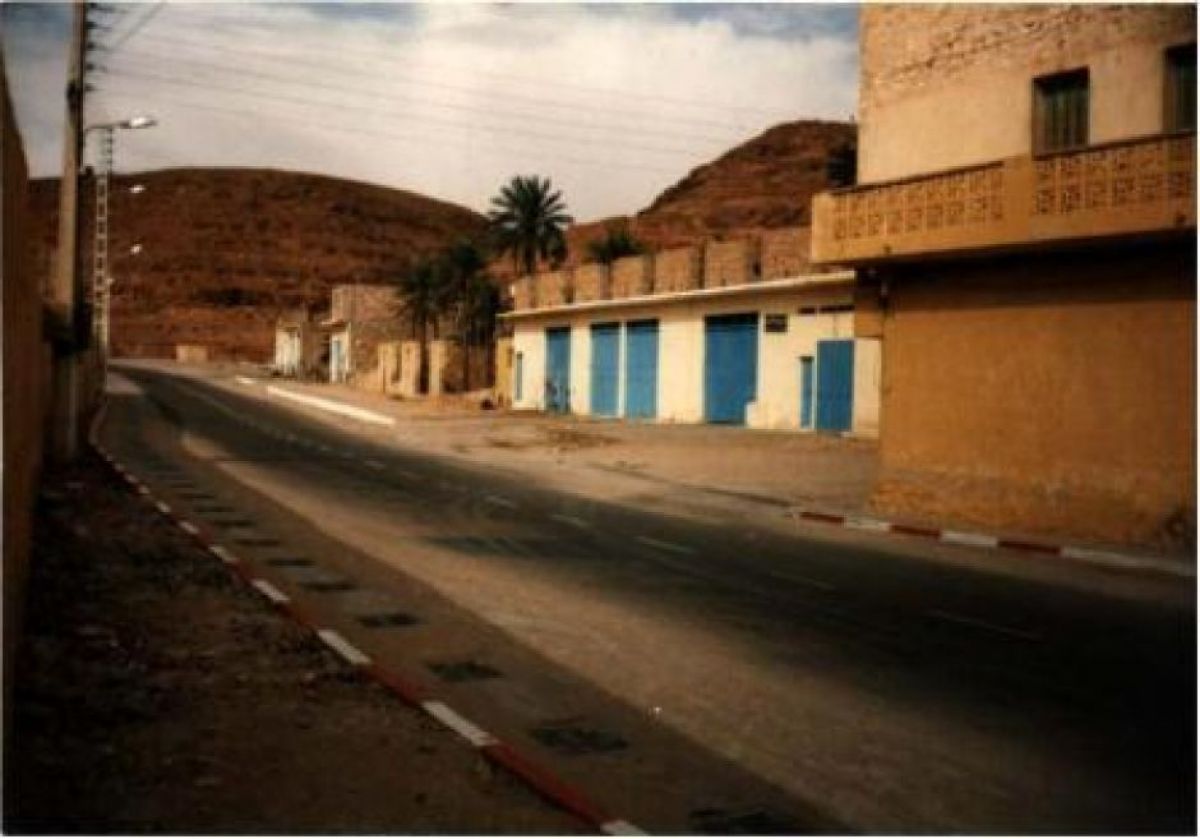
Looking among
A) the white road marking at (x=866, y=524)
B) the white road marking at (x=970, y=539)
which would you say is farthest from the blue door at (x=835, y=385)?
the white road marking at (x=970, y=539)

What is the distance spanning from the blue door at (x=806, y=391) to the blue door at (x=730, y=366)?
2.41 meters

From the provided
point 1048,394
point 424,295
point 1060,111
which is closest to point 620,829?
point 1048,394

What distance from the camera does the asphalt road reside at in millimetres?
6445

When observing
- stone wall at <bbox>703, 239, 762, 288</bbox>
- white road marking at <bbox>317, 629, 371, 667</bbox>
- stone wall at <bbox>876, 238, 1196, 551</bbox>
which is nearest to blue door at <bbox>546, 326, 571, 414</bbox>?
stone wall at <bbox>703, 239, 762, 288</bbox>

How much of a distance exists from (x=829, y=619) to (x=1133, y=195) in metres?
7.59

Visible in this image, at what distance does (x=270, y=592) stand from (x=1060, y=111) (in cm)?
1254

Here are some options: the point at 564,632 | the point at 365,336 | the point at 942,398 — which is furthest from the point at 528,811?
the point at 365,336

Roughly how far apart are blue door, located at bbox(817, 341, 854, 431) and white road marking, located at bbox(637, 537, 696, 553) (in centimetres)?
1923

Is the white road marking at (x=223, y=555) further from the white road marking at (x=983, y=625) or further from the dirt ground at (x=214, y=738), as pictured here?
the white road marking at (x=983, y=625)

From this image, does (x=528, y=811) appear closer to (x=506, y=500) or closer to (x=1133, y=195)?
(x=1133, y=195)

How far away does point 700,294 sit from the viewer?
1618 inches

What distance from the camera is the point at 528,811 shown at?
6.01 meters

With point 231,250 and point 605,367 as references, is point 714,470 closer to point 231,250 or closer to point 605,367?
point 605,367

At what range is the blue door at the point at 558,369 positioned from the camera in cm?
5242
